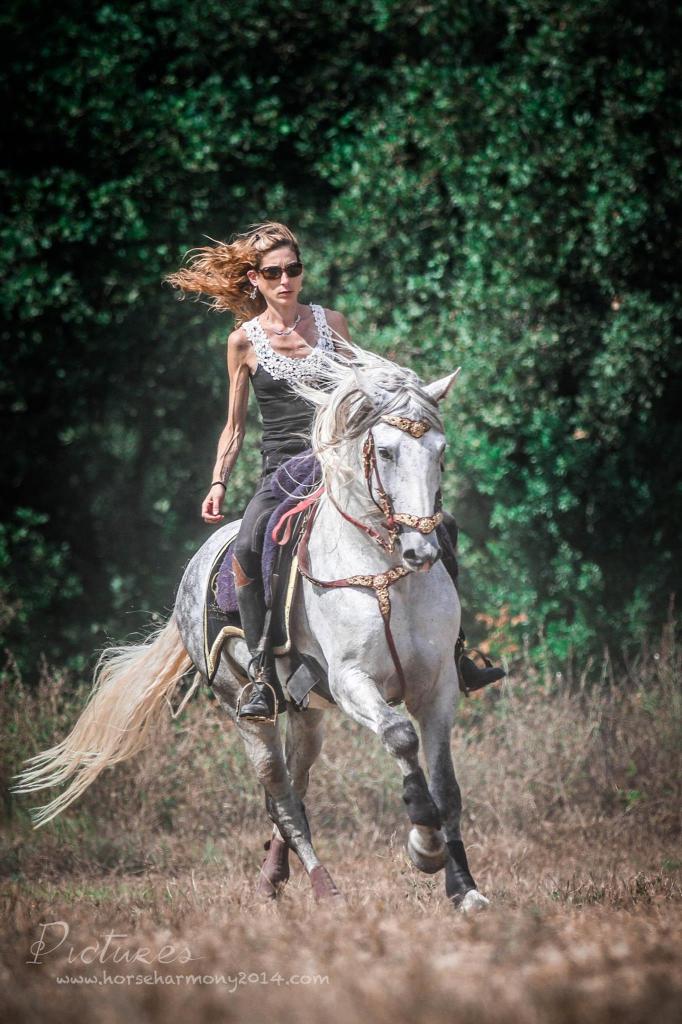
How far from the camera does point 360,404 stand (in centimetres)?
492

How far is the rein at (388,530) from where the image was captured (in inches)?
177

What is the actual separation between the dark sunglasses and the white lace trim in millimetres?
234

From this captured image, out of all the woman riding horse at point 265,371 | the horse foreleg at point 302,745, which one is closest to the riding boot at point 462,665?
the woman riding horse at point 265,371

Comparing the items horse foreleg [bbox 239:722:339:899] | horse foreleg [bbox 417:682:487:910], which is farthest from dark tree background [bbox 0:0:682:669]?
horse foreleg [bbox 417:682:487:910]

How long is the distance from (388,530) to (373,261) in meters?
6.94

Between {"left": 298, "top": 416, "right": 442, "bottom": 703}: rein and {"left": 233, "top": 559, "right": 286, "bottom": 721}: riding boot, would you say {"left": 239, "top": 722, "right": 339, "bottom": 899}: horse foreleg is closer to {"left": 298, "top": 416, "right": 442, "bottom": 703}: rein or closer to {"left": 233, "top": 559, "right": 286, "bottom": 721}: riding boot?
{"left": 233, "top": 559, "right": 286, "bottom": 721}: riding boot

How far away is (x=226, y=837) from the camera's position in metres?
8.12

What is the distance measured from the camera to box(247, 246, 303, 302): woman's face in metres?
5.81

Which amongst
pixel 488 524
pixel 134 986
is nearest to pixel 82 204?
pixel 488 524

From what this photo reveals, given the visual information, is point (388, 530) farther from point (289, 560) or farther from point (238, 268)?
point (238, 268)

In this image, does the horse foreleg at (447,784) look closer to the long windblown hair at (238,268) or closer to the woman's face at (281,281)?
the woman's face at (281,281)

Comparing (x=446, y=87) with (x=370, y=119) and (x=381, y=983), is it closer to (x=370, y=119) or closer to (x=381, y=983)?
(x=370, y=119)

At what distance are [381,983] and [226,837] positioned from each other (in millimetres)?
5194

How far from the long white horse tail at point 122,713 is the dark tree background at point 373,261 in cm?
333
